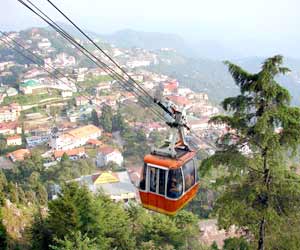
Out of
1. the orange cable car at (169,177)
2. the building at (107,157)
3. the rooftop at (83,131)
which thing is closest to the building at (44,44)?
the rooftop at (83,131)

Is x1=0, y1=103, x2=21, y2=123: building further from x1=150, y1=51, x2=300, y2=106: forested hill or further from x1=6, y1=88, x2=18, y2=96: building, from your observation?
x1=150, y1=51, x2=300, y2=106: forested hill

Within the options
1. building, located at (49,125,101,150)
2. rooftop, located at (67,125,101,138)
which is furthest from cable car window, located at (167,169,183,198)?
rooftop, located at (67,125,101,138)

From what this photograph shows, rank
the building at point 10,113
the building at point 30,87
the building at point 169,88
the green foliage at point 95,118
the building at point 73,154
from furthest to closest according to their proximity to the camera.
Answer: the building at point 169,88
the building at point 30,87
the building at point 10,113
the green foliage at point 95,118
the building at point 73,154

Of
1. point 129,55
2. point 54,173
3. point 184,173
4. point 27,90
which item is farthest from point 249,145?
point 129,55

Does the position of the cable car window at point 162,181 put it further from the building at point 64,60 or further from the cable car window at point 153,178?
the building at point 64,60

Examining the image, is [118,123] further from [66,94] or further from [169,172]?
[169,172]

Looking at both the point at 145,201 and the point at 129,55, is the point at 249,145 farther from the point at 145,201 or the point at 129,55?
the point at 129,55
